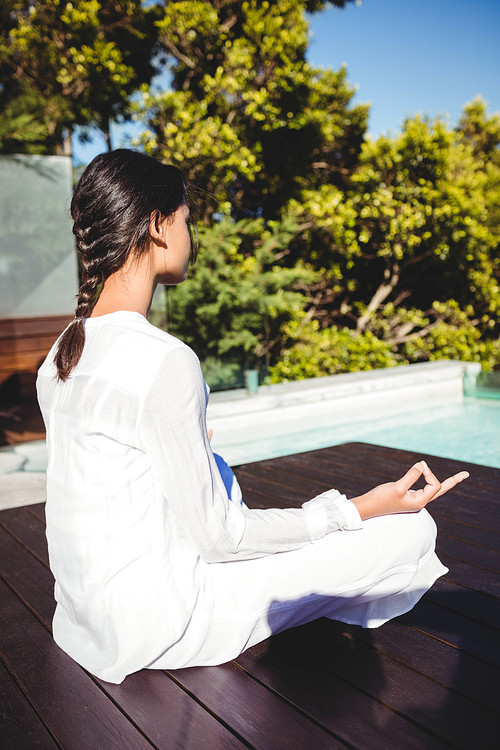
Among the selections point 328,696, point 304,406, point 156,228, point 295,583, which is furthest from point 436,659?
point 304,406

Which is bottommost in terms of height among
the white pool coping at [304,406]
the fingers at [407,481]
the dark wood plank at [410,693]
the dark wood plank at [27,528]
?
the white pool coping at [304,406]

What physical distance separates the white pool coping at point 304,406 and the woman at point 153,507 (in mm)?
2628

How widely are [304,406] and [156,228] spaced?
4528mm

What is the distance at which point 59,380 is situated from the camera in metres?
1.20

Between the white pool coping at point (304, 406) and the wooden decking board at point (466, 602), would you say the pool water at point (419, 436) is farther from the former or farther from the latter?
the wooden decking board at point (466, 602)

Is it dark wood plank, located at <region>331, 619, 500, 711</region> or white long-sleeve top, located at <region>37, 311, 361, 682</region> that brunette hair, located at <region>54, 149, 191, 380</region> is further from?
dark wood plank, located at <region>331, 619, 500, 711</region>

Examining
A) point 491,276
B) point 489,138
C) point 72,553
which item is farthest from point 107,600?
point 489,138

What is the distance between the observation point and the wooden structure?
5.01 m

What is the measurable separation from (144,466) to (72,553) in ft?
0.80

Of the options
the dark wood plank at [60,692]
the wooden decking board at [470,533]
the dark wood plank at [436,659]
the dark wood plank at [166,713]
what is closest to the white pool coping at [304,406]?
the dark wood plank at [60,692]

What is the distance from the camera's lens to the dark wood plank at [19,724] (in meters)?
1.17

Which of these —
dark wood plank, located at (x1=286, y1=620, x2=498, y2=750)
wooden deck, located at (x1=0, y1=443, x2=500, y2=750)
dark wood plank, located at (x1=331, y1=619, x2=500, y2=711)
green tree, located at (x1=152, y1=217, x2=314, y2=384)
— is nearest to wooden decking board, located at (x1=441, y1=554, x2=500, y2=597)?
wooden deck, located at (x1=0, y1=443, x2=500, y2=750)

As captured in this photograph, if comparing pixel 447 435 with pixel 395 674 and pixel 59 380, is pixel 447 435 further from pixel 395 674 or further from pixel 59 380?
pixel 59 380

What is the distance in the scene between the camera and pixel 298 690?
1296 mm
